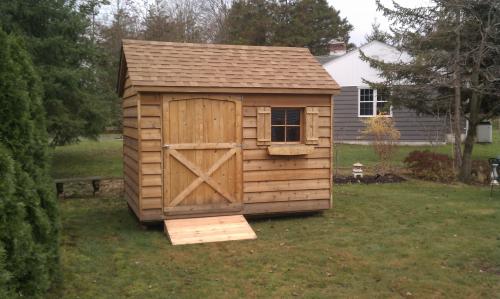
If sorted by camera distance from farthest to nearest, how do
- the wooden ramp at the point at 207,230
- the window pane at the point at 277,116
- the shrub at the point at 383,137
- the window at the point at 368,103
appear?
1. the window at the point at 368,103
2. the shrub at the point at 383,137
3. the window pane at the point at 277,116
4. the wooden ramp at the point at 207,230

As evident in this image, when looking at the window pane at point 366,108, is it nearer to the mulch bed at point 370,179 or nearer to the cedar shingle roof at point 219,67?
the mulch bed at point 370,179

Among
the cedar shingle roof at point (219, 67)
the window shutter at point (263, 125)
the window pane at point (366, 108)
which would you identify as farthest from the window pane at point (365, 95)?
the window shutter at point (263, 125)

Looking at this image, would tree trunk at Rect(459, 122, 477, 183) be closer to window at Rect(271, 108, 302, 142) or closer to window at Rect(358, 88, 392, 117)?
window at Rect(271, 108, 302, 142)

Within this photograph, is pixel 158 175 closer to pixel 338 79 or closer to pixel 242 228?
pixel 242 228

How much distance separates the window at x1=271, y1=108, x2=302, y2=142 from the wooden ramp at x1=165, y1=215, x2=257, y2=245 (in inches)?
61.7

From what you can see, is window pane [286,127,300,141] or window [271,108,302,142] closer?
window [271,108,302,142]

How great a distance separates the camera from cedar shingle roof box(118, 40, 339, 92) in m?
7.75

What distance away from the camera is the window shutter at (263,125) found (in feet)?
26.9

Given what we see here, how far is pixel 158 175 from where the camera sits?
766 cm

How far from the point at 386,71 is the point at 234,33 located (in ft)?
64.6

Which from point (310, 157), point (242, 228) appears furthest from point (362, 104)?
point (242, 228)

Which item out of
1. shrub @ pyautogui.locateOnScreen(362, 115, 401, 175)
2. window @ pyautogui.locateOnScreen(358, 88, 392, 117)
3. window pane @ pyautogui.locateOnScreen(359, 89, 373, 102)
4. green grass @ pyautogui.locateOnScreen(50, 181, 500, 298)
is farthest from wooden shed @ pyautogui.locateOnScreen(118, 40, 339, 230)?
window pane @ pyautogui.locateOnScreen(359, 89, 373, 102)

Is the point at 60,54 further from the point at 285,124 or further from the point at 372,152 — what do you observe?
the point at 372,152

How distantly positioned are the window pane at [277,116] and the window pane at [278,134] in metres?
0.10
